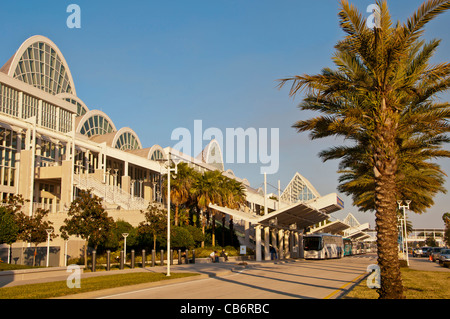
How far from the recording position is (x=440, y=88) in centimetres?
1522

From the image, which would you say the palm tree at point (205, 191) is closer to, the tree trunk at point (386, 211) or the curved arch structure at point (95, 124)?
the curved arch structure at point (95, 124)

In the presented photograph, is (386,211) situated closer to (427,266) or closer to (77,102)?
(427,266)

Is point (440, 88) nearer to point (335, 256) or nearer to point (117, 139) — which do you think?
point (335, 256)

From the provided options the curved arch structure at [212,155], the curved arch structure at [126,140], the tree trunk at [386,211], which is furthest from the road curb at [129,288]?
the curved arch structure at [212,155]

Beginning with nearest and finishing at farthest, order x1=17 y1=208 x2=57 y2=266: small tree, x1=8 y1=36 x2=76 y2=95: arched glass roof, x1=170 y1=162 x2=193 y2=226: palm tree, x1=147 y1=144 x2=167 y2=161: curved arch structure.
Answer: x1=17 y1=208 x2=57 y2=266: small tree
x1=170 y1=162 x2=193 y2=226: palm tree
x1=8 y1=36 x2=76 y2=95: arched glass roof
x1=147 y1=144 x2=167 y2=161: curved arch structure

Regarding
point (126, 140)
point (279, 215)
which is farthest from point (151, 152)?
point (279, 215)

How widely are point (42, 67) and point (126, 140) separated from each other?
15.7 meters

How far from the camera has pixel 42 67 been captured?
48500 millimetres

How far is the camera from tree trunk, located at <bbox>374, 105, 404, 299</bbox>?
461 inches

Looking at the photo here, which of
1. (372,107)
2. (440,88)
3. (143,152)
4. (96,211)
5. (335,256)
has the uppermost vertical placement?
(143,152)

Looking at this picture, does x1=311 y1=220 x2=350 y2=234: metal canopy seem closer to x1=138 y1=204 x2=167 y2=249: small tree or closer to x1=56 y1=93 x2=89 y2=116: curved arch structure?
x1=56 y1=93 x2=89 y2=116: curved arch structure

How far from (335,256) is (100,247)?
32.2m

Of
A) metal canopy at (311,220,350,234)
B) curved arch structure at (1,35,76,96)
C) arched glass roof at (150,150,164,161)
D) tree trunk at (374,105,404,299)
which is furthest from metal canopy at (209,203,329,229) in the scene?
tree trunk at (374,105,404,299)
